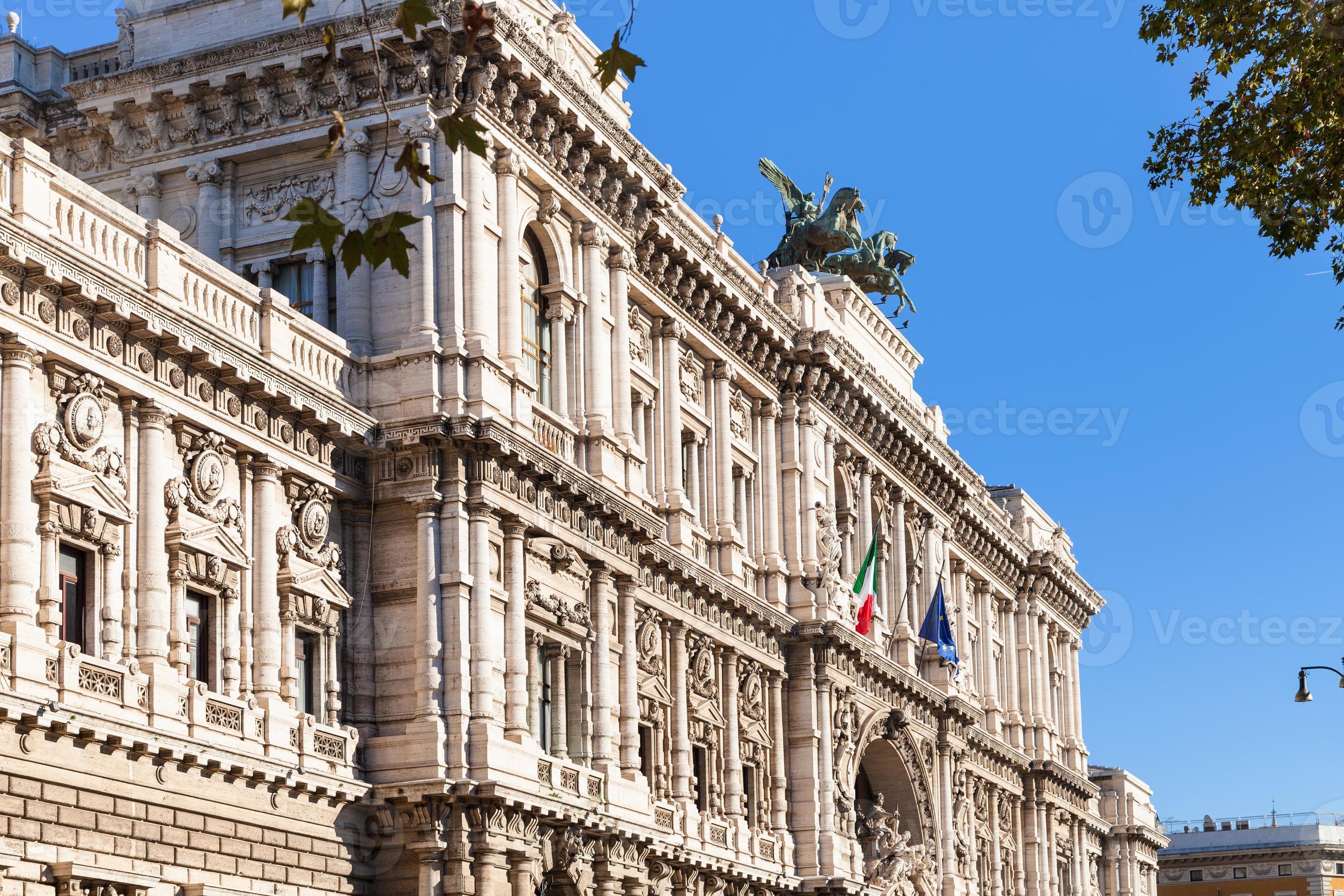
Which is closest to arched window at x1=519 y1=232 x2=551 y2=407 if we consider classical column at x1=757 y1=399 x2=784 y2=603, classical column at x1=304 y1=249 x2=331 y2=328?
classical column at x1=304 y1=249 x2=331 y2=328

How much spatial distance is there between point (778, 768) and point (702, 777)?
373 cm

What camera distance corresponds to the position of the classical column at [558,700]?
109ft

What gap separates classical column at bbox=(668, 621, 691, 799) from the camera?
38438 mm

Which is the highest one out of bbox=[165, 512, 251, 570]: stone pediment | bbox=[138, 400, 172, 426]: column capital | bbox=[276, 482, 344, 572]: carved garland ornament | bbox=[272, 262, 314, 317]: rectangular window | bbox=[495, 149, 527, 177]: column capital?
bbox=[495, 149, 527, 177]: column capital

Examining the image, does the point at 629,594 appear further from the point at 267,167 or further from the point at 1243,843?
the point at 1243,843

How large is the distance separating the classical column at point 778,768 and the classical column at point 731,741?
6.47 feet

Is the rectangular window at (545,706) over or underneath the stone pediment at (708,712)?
underneath

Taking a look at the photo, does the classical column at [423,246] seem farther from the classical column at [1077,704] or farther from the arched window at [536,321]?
the classical column at [1077,704]

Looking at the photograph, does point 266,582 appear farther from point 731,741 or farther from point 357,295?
point 731,741

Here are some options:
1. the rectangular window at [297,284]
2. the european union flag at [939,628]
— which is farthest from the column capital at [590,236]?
the european union flag at [939,628]

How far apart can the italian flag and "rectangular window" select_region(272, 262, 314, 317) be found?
1967 cm

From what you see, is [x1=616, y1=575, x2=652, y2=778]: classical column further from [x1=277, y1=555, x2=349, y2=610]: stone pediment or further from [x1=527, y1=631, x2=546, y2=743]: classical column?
[x1=277, y1=555, x2=349, y2=610]: stone pediment

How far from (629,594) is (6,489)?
46.1 ft

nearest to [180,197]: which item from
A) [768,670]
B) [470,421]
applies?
[470,421]
